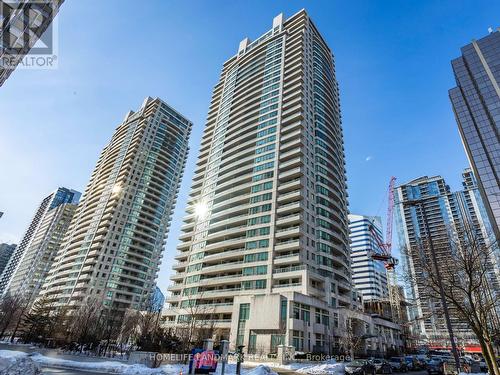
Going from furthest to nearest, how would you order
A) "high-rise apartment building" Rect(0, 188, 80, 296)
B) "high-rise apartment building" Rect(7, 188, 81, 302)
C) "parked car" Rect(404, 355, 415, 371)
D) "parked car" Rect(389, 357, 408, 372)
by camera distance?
"high-rise apartment building" Rect(0, 188, 80, 296)
"high-rise apartment building" Rect(7, 188, 81, 302)
"parked car" Rect(404, 355, 415, 371)
"parked car" Rect(389, 357, 408, 372)

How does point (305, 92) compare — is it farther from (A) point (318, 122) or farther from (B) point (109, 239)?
(B) point (109, 239)

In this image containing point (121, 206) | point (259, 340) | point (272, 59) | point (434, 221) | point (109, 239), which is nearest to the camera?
point (259, 340)

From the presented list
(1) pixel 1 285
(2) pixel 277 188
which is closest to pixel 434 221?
(2) pixel 277 188

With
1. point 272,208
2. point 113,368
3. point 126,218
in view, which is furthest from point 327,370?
point 126,218

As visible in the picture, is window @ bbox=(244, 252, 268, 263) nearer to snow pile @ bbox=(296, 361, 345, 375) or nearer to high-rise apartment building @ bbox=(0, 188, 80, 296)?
snow pile @ bbox=(296, 361, 345, 375)

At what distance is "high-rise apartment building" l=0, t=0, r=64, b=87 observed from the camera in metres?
19.7

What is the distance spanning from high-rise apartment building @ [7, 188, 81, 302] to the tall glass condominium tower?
9944 cm

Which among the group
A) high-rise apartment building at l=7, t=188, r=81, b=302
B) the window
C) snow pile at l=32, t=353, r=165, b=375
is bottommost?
snow pile at l=32, t=353, r=165, b=375

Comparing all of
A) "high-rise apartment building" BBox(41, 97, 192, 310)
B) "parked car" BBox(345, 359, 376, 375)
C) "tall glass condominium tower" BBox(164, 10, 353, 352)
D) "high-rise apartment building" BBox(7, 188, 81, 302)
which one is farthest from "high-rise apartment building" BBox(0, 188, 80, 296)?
"parked car" BBox(345, 359, 376, 375)

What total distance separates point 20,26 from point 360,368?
39343 millimetres

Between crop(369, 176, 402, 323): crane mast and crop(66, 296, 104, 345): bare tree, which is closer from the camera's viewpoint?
crop(66, 296, 104, 345): bare tree

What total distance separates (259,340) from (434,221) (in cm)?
11572

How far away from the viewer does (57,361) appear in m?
24.8

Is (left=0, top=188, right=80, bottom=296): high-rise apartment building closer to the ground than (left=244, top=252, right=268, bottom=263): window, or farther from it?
farther from it
